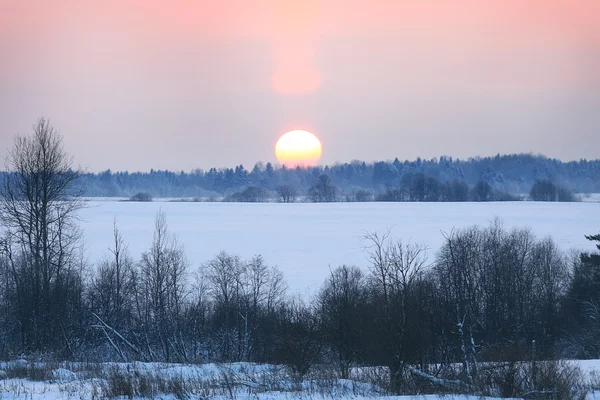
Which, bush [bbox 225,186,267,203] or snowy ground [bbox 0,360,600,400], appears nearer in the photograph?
snowy ground [bbox 0,360,600,400]

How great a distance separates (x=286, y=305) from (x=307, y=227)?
35343 millimetres

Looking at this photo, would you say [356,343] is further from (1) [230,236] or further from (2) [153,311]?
(1) [230,236]

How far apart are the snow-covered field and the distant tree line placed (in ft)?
18.8

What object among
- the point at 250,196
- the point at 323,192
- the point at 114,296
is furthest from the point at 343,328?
the point at 323,192

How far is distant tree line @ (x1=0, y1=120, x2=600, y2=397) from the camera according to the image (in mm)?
13977

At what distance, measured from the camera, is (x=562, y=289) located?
37.2 meters

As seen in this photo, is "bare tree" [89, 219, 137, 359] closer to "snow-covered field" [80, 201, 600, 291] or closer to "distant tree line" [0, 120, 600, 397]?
"distant tree line" [0, 120, 600, 397]

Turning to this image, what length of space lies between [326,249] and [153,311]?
2217 centimetres

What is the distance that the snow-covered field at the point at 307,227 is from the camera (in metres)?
46.2

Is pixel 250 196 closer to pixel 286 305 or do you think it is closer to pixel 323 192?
pixel 323 192

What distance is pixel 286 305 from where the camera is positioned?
3116cm

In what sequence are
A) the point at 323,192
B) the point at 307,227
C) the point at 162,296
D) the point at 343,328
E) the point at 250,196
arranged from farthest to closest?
the point at 323,192 → the point at 250,196 → the point at 307,227 → the point at 162,296 → the point at 343,328

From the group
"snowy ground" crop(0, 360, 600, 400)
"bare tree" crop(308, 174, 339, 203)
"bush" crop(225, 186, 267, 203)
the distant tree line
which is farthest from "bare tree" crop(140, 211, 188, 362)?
"bare tree" crop(308, 174, 339, 203)

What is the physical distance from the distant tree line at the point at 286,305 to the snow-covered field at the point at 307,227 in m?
5.74
